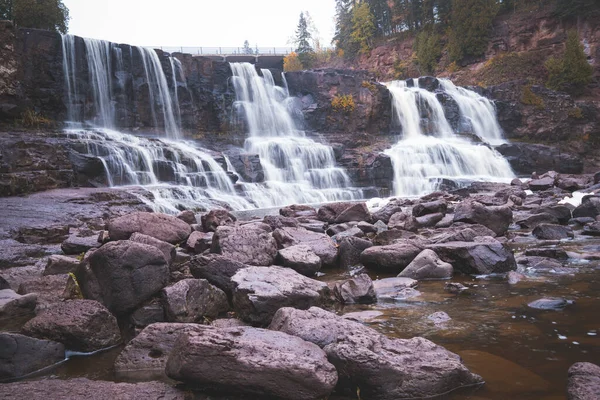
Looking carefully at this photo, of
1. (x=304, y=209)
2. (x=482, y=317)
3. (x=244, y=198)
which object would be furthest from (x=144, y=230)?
(x=244, y=198)

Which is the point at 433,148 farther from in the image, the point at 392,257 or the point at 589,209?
the point at 392,257

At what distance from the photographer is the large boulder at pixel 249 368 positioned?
288 cm

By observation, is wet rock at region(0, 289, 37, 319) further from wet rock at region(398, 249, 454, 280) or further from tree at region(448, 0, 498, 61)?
tree at region(448, 0, 498, 61)

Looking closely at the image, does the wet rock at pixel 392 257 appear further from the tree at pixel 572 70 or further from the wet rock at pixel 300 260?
the tree at pixel 572 70

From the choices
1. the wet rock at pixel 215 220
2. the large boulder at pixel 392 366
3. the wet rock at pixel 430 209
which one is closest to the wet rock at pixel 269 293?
the large boulder at pixel 392 366

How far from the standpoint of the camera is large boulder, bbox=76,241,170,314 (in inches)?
179

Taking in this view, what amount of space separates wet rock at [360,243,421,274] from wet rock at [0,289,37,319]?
4794 millimetres

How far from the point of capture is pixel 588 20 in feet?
122

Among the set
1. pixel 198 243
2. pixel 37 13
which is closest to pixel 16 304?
pixel 198 243

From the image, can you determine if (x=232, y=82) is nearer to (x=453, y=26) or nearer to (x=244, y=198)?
(x=244, y=198)

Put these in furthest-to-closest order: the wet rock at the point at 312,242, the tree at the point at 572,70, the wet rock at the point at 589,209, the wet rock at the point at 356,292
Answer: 1. the tree at the point at 572,70
2. the wet rock at the point at 589,209
3. the wet rock at the point at 312,242
4. the wet rock at the point at 356,292

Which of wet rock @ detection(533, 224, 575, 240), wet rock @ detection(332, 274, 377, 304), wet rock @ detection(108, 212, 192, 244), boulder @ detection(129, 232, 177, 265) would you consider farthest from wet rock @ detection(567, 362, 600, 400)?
wet rock @ detection(533, 224, 575, 240)

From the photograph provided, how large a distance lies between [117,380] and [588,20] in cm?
4617

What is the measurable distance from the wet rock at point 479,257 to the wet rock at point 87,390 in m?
4.88
